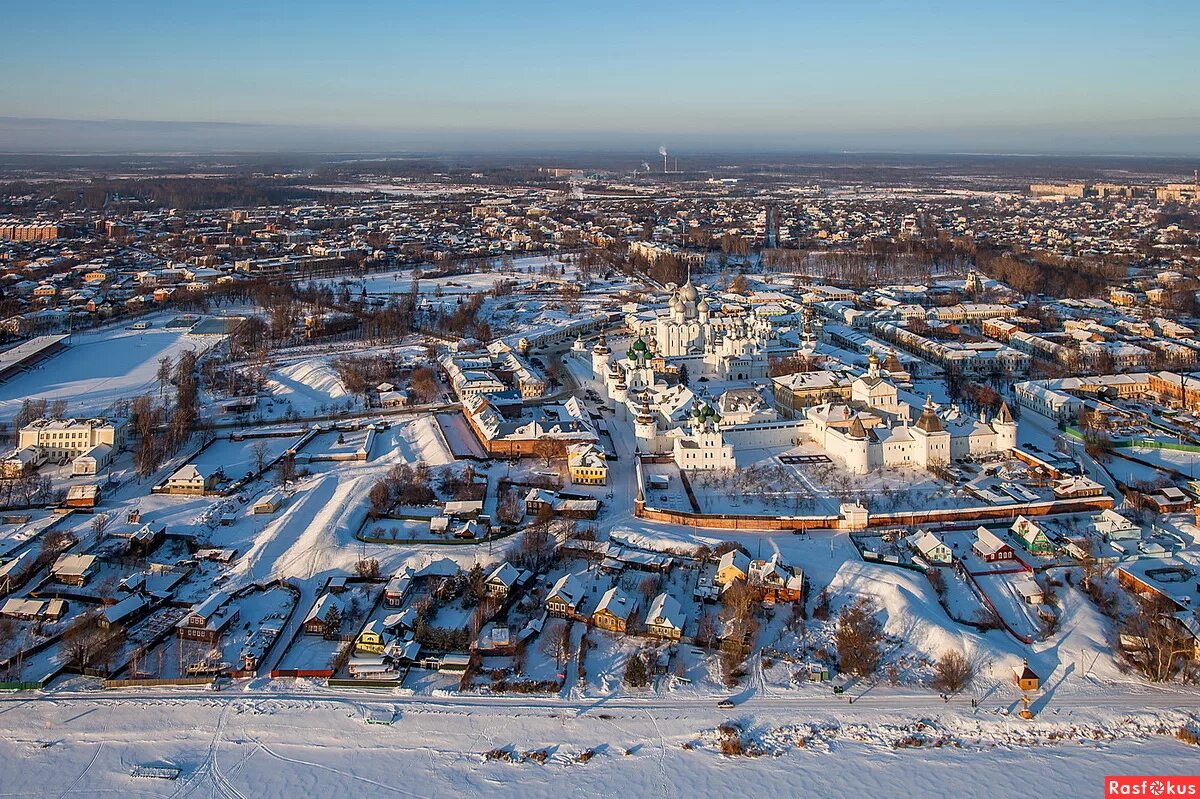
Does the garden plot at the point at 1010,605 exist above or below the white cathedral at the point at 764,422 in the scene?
below

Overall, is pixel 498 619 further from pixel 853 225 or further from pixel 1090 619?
pixel 853 225

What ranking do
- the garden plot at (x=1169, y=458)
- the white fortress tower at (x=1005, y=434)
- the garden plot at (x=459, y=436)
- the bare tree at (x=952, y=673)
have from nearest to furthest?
the bare tree at (x=952, y=673) < the garden plot at (x=1169, y=458) < the white fortress tower at (x=1005, y=434) < the garden plot at (x=459, y=436)

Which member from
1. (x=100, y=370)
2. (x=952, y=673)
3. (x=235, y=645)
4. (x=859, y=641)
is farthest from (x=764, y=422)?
(x=100, y=370)

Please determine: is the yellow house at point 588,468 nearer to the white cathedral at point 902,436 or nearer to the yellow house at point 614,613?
the white cathedral at point 902,436

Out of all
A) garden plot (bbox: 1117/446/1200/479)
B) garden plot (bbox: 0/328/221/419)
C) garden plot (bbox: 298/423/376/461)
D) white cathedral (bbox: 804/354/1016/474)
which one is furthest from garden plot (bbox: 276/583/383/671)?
garden plot (bbox: 1117/446/1200/479)

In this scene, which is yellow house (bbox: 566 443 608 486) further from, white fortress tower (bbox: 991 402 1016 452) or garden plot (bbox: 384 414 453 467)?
white fortress tower (bbox: 991 402 1016 452)

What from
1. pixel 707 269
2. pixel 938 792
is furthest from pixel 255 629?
pixel 707 269

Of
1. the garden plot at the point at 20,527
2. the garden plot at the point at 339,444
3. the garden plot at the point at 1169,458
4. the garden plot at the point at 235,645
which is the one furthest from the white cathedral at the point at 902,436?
the garden plot at the point at 20,527
